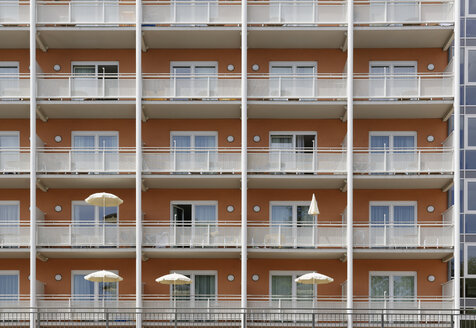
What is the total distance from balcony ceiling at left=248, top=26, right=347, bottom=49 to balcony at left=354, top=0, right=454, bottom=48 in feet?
3.08

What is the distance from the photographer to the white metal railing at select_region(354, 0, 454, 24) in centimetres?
3544

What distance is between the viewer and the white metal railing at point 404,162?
116 feet

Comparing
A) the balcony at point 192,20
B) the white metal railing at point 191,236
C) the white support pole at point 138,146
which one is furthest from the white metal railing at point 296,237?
the balcony at point 192,20

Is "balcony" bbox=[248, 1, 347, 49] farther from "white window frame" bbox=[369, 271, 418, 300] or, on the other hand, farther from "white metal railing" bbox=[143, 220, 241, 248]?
"white window frame" bbox=[369, 271, 418, 300]

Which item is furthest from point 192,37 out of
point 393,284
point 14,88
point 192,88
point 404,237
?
point 393,284

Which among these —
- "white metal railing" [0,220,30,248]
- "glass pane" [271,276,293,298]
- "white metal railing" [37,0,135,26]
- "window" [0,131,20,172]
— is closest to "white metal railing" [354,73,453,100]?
"glass pane" [271,276,293,298]

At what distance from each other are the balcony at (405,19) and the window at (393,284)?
9.27 metres

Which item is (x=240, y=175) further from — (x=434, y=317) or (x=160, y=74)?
(x=434, y=317)

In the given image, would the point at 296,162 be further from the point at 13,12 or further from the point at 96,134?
the point at 13,12

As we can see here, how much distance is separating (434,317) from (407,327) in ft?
3.98

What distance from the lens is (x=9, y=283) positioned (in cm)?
3638

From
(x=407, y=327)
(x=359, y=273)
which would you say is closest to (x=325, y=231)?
(x=359, y=273)

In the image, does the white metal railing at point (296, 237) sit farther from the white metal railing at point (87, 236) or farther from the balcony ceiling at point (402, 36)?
the balcony ceiling at point (402, 36)

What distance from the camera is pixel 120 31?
35.7 m
